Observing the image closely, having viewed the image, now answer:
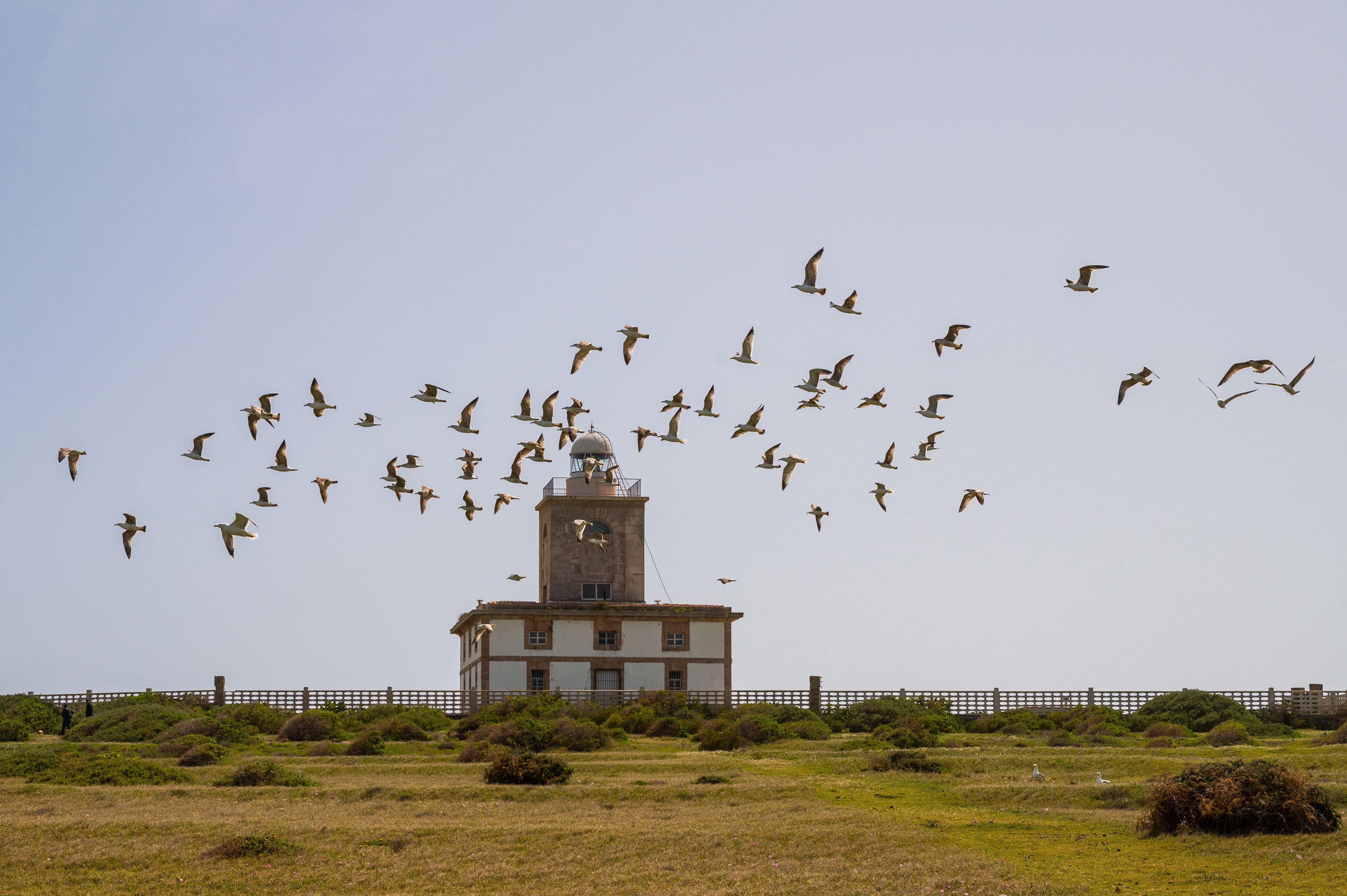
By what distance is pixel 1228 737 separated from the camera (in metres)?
44.9

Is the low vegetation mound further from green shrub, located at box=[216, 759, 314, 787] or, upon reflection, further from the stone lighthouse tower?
the stone lighthouse tower

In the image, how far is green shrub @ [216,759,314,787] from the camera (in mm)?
32594

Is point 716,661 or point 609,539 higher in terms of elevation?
point 609,539

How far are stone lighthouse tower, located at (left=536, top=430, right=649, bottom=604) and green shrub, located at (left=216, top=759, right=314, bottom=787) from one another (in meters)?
34.1

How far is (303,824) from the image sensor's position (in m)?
26.9

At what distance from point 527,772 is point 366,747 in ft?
29.5

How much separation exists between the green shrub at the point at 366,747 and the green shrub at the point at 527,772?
7497 mm

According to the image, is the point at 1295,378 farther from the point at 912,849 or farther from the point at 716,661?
the point at 716,661

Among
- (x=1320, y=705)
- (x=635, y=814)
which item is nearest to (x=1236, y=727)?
(x=1320, y=705)

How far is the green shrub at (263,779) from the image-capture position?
32594 millimetres

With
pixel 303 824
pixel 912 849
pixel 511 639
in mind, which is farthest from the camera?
pixel 511 639

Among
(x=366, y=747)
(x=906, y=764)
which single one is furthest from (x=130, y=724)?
(x=906, y=764)

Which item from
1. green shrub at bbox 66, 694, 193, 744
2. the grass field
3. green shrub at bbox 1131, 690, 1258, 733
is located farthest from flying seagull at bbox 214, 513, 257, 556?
green shrub at bbox 1131, 690, 1258, 733

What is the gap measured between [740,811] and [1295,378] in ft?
44.5
